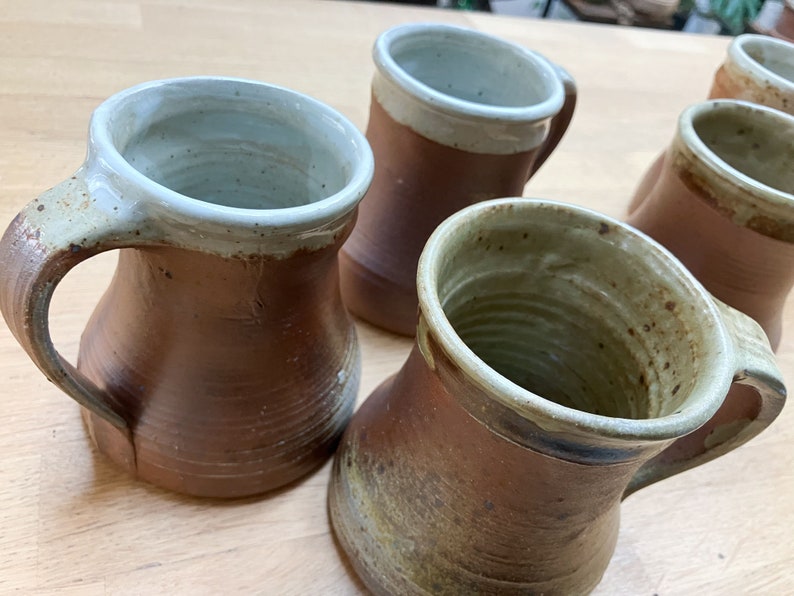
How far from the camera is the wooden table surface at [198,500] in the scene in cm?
42

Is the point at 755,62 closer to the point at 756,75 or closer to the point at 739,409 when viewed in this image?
the point at 756,75

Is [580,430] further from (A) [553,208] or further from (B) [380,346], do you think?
(B) [380,346]

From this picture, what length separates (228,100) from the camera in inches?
16.8

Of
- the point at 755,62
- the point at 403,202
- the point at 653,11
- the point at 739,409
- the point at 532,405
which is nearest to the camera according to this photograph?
the point at 532,405

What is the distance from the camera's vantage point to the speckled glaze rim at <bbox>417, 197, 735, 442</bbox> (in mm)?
295

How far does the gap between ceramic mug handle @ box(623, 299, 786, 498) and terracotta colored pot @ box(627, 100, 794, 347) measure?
0.41ft

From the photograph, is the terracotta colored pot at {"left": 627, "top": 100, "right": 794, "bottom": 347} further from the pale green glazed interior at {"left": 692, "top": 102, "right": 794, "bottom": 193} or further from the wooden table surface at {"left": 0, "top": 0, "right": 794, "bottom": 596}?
the wooden table surface at {"left": 0, "top": 0, "right": 794, "bottom": 596}

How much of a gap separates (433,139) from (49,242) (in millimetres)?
261

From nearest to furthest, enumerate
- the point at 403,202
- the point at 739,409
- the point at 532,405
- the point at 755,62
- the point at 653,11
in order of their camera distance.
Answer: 1. the point at 532,405
2. the point at 739,409
3. the point at 403,202
4. the point at 755,62
5. the point at 653,11

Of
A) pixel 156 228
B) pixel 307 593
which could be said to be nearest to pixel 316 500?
pixel 307 593

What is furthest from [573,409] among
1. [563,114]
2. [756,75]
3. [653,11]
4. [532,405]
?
[653,11]

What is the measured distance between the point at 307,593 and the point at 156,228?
0.76ft

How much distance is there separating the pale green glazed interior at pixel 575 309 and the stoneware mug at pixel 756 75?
12.8 inches

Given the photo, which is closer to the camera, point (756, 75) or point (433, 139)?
point (433, 139)
